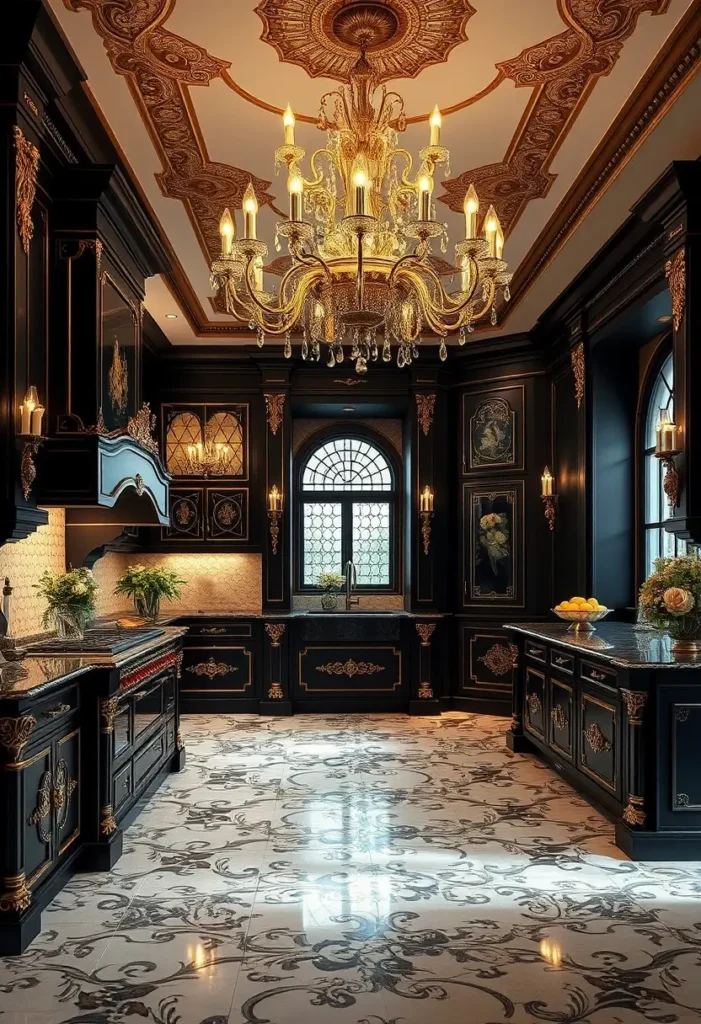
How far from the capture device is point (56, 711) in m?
3.84

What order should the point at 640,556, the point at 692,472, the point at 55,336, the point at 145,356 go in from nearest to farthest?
the point at 55,336
the point at 692,472
the point at 640,556
the point at 145,356

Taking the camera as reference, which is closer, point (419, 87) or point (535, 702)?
point (419, 87)

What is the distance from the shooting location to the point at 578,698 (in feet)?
17.6

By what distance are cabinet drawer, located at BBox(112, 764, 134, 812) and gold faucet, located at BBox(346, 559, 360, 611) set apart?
4.73m

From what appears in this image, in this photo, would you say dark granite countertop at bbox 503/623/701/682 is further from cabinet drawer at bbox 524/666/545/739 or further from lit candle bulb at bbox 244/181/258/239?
lit candle bulb at bbox 244/181/258/239

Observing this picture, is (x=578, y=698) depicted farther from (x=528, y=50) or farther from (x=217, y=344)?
(x=217, y=344)

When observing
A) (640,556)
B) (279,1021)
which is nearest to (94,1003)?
(279,1021)

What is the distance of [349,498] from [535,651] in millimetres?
3759

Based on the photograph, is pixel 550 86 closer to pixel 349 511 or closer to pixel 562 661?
pixel 562 661

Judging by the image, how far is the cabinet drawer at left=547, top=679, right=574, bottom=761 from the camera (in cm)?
554

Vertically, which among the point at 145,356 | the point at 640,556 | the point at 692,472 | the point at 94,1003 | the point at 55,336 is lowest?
the point at 94,1003

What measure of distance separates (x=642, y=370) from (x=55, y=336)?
459 cm

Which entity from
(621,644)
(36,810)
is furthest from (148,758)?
(621,644)

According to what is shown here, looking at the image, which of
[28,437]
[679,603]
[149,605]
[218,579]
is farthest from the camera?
[218,579]
